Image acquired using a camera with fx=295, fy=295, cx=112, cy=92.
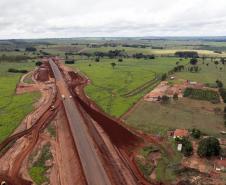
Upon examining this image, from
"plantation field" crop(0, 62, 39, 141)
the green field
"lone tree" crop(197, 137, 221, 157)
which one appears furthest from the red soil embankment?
the green field

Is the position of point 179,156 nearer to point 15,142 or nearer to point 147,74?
point 15,142

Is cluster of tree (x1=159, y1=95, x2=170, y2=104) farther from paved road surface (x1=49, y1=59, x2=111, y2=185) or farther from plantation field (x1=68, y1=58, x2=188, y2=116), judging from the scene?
paved road surface (x1=49, y1=59, x2=111, y2=185)

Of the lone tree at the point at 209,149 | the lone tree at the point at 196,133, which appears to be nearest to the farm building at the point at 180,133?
the lone tree at the point at 196,133

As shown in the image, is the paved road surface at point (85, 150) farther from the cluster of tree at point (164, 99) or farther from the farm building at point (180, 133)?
the cluster of tree at point (164, 99)

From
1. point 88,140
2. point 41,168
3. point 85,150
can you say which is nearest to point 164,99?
point 88,140

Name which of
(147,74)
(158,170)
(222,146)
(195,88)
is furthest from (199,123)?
(147,74)

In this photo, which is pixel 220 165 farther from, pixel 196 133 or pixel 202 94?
pixel 202 94
